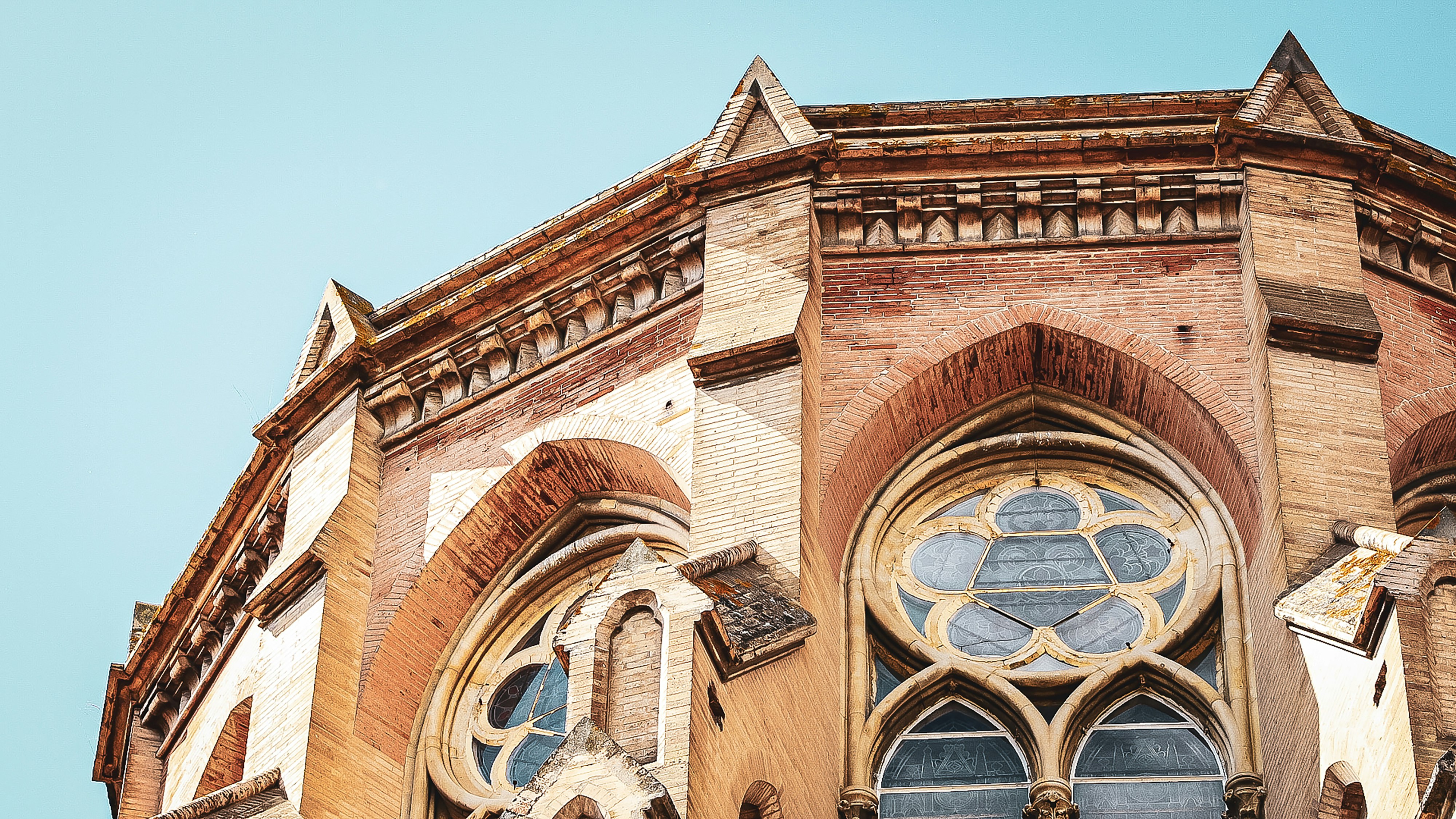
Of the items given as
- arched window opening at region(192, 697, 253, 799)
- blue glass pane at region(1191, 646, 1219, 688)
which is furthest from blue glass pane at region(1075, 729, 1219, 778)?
arched window opening at region(192, 697, 253, 799)

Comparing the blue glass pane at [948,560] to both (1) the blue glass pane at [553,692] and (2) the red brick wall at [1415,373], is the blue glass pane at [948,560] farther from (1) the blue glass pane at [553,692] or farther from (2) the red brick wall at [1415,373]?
(2) the red brick wall at [1415,373]

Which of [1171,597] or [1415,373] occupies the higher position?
[1415,373]

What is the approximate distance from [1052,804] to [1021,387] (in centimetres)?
368

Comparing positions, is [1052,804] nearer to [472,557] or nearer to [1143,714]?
[1143,714]

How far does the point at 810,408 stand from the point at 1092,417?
2.29 m

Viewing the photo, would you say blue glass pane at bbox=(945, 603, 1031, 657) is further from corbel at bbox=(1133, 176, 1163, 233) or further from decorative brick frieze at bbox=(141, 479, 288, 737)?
decorative brick frieze at bbox=(141, 479, 288, 737)

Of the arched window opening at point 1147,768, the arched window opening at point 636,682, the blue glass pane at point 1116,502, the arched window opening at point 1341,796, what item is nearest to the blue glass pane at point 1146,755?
Result: the arched window opening at point 1147,768

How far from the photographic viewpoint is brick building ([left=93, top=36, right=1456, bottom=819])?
1452 cm

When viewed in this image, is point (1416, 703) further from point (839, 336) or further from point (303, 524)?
point (303, 524)

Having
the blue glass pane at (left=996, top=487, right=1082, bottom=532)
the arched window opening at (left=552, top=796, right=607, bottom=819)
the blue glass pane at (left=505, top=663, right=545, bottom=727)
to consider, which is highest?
the blue glass pane at (left=996, top=487, right=1082, bottom=532)

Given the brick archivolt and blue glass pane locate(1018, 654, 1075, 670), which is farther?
blue glass pane locate(1018, 654, 1075, 670)

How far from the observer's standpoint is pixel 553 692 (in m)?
17.0

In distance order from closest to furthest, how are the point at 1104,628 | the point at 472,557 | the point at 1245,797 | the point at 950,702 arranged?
the point at 1245,797 → the point at 950,702 → the point at 1104,628 → the point at 472,557

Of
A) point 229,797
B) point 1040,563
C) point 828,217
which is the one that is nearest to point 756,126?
point 828,217
